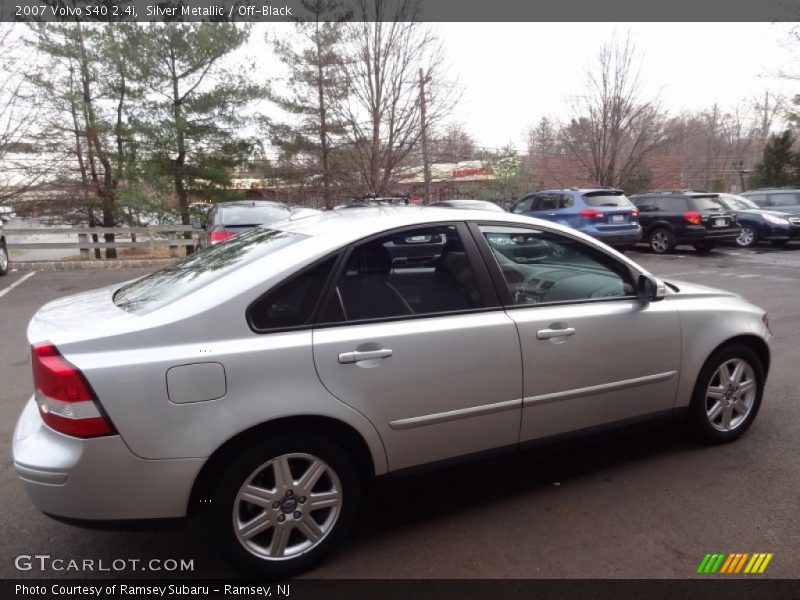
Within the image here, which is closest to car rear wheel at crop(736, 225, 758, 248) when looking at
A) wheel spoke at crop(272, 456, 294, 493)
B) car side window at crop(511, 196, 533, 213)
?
car side window at crop(511, 196, 533, 213)

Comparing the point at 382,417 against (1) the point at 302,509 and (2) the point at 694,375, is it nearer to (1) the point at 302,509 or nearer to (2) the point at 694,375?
(1) the point at 302,509

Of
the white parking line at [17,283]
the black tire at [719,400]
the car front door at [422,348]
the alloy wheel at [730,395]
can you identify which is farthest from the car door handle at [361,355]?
the white parking line at [17,283]

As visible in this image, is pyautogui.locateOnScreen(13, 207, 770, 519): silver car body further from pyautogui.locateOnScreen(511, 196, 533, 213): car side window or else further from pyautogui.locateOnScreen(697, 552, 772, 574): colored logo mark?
pyautogui.locateOnScreen(511, 196, 533, 213): car side window

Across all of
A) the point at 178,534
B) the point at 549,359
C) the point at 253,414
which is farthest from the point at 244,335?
the point at 549,359

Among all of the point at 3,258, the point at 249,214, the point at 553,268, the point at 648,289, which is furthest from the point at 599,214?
the point at 3,258

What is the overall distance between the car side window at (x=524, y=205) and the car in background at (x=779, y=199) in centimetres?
842

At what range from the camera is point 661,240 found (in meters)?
14.9

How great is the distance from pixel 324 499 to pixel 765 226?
17.7 m

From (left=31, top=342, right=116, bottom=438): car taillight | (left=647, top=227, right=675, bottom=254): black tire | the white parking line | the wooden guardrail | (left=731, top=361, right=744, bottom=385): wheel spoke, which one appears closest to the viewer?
(left=31, top=342, right=116, bottom=438): car taillight

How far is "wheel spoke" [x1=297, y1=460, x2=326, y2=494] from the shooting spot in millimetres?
2387

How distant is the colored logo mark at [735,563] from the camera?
2443 mm

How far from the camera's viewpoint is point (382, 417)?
251cm

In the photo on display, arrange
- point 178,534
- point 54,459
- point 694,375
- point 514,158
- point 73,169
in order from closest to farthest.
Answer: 1. point 54,459
2. point 178,534
3. point 694,375
4. point 73,169
5. point 514,158

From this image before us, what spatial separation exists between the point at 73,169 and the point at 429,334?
1866 cm
